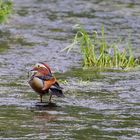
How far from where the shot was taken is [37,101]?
10.5 metres

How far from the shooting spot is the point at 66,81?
12.1m

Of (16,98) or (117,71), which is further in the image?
(117,71)

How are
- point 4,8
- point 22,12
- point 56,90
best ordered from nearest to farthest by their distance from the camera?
point 56,90
point 4,8
point 22,12

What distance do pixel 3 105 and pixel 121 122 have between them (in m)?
1.75

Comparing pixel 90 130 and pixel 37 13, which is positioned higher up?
pixel 37 13

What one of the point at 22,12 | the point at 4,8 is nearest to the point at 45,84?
the point at 4,8

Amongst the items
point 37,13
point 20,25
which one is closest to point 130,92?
point 20,25

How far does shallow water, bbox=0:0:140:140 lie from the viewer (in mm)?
8766

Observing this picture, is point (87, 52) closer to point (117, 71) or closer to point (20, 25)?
point (117, 71)

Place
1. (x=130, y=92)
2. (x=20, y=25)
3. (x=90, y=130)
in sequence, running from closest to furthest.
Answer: (x=90, y=130), (x=130, y=92), (x=20, y=25)

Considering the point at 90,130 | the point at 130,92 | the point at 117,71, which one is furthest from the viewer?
the point at 117,71

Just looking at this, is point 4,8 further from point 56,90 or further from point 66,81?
point 56,90

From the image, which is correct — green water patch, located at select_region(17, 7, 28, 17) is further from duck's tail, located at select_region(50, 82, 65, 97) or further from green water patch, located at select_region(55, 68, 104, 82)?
duck's tail, located at select_region(50, 82, 65, 97)

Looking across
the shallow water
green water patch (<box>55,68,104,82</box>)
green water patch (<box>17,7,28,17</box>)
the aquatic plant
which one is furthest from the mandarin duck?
green water patch (<box>17,7,28,17</box>)
